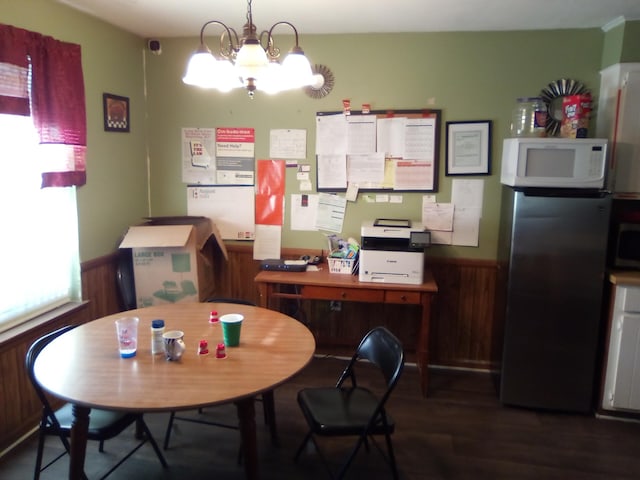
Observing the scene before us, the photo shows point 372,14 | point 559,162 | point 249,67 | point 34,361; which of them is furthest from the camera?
point 372,14

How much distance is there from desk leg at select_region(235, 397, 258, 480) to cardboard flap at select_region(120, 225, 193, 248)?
1.58 metres

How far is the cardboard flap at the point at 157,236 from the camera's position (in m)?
3.26

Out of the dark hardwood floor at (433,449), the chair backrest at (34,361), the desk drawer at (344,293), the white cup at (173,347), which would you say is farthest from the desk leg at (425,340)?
the chair backrest at (34,361)

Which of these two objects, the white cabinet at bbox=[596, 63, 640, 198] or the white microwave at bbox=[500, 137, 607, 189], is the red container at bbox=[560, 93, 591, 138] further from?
the white microwave at bbox=[500, 137, 607, 189]

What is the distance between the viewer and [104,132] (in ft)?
10.8

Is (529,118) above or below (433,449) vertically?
above

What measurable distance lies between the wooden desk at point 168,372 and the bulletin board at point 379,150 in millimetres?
1571

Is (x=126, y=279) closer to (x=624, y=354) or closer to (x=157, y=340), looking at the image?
(x=157, y=340)

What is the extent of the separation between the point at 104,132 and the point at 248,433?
230 centimetres

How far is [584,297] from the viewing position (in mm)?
2939

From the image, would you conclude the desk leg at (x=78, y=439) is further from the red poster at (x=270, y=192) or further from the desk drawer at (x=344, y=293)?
the red poster at (x=270, y=192)

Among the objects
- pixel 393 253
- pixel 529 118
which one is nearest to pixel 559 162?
pixel 529 118

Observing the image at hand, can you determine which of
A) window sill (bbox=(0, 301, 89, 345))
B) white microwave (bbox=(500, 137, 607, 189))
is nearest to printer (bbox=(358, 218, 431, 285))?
white microwave (bbox=(500, 137, 607, 189))

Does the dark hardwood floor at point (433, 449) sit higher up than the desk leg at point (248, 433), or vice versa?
the desk leg at point (248, 433)
